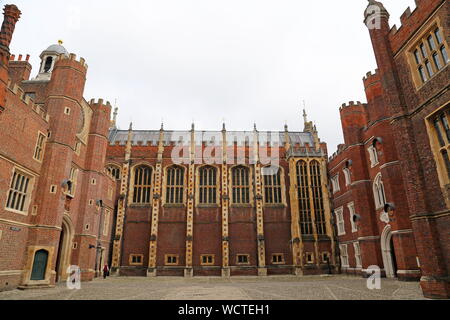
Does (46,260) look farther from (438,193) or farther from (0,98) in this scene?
(438,193)

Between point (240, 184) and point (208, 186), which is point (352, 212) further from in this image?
point (208, 186)

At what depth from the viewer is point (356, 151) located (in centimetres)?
2233

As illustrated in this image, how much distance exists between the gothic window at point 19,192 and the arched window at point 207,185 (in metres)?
16.9

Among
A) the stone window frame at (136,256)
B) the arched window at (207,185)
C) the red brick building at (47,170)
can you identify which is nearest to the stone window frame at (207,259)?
the arched window at (207,185)

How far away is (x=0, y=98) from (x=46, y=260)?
368 inches

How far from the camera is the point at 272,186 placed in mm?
30312

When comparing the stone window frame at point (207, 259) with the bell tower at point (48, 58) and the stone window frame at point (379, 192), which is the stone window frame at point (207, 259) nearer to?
the stone window frame at point (379, 192)

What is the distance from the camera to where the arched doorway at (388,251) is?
18.7 m

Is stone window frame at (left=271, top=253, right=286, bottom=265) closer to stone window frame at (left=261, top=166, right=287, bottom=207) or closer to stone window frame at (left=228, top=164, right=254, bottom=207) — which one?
stone window frame at (left=261, top=166, right=287, bottom=207)

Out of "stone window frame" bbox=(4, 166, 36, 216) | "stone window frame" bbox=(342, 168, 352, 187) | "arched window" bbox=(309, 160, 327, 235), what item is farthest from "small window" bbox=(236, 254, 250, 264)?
"stone window frame" bbox=(4, 166, 36, 216)

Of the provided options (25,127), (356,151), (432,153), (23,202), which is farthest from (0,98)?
(356,151)

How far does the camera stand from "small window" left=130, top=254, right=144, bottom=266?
27097mm

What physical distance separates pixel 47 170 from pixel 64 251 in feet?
20.3

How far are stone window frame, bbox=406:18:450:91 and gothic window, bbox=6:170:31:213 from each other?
63.5 feet
